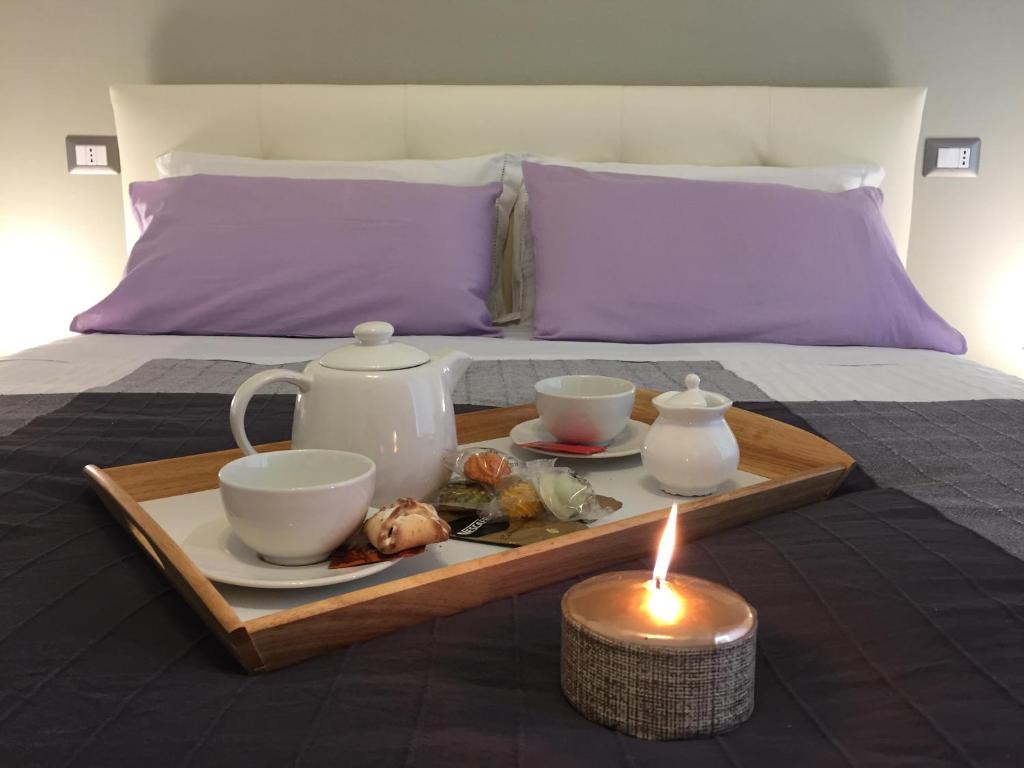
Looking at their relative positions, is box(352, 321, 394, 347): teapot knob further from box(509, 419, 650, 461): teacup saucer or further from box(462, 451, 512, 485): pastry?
box(509, 419, 650, 461): teacup saucer

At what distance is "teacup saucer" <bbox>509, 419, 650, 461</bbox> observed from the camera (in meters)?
0.98

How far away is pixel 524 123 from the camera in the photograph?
7.96ft

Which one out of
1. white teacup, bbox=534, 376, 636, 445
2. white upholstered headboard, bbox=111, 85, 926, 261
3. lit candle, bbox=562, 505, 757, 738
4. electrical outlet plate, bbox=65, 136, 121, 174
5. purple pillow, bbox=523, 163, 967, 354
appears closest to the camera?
lit candle, bbox=562, 505, 757, 738

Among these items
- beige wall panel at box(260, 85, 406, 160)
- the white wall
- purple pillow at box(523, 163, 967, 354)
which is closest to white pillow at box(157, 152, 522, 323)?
beige wall panel at box(260, 85, 406, 160)

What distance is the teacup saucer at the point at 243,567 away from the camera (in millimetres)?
636

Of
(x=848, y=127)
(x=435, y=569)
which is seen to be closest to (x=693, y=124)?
(x=848, y=127)

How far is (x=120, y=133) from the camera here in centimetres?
244

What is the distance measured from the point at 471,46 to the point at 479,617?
217cm

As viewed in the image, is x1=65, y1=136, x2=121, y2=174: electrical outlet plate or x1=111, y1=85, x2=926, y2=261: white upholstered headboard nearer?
x1=111, y1=85, x2=926, y2=261: white upholstered headboard

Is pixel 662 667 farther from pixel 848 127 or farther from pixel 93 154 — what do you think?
pixel 93 154

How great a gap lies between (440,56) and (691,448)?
1.96 meters

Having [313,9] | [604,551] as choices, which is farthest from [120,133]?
[604,551]

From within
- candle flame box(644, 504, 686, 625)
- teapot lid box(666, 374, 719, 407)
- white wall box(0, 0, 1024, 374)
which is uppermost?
white wall box(0, 0, 1024, 374)

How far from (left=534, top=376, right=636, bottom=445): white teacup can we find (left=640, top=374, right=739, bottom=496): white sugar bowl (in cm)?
9
